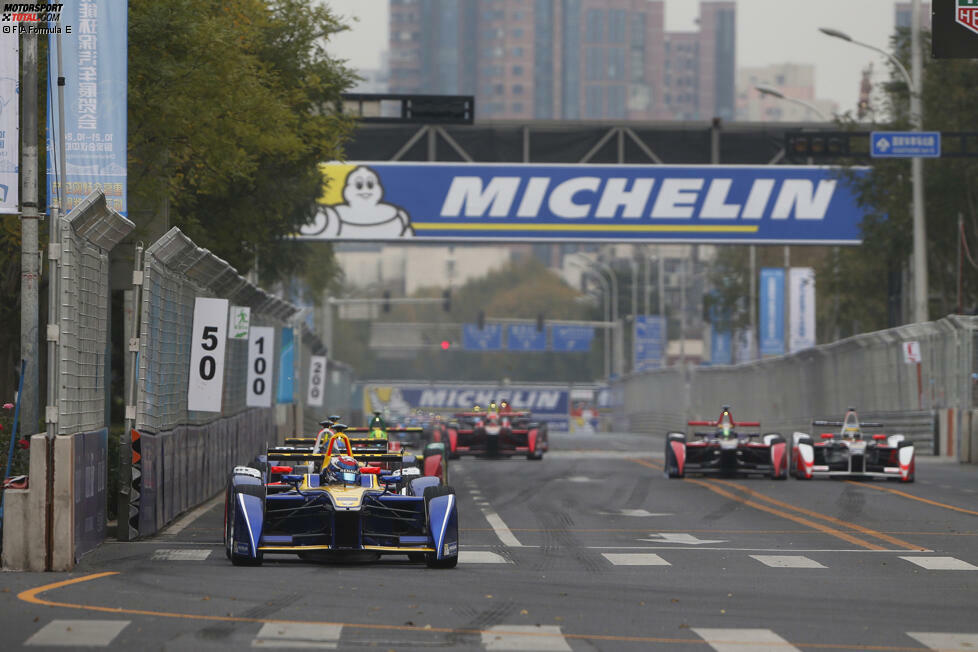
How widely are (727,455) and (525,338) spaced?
232 ft

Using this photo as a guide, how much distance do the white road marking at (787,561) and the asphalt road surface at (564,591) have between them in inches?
1.1

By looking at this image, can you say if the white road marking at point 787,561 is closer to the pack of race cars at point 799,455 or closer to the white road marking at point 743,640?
the white road marking at point 743,640

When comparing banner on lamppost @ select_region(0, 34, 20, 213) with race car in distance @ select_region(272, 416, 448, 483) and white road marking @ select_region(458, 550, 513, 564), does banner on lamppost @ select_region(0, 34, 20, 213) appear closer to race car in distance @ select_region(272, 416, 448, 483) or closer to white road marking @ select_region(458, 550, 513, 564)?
race car in distance @ select_region(272, 416, 448, 483)

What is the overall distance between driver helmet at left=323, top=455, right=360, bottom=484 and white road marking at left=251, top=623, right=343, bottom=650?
4.52 meters

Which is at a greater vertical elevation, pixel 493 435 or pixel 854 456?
pixel 854 456

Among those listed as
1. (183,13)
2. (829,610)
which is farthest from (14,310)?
(829,610)

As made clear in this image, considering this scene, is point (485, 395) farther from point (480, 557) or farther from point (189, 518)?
point (480, 557)

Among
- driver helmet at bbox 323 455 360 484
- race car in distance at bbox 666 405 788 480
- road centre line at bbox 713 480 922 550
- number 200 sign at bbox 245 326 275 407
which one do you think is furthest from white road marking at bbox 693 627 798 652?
race car in distance at bbox 666 405 788 480

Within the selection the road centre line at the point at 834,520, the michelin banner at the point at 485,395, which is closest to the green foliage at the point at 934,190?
the road centre line at the point at 834,520

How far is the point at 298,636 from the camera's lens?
995cm

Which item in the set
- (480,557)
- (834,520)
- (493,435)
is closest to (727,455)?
(834,520)

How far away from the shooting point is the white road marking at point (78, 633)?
955 centimetres

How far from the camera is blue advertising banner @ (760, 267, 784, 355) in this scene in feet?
200

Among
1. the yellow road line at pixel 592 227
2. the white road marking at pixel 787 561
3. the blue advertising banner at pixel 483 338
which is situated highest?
the yellow road line at pixel 592 227
